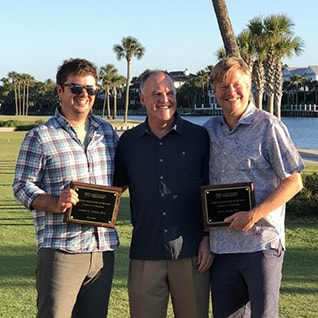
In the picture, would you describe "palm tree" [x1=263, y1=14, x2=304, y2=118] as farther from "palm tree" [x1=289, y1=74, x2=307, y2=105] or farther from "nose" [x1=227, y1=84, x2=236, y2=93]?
"palm tree" [x1=289, y1=74, x2=307, y2=105]

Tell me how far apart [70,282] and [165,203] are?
78 cm

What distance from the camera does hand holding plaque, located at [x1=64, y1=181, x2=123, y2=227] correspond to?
3.53 meters

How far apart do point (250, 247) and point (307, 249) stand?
4.51 m

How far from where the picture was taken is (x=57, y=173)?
11.7 ft

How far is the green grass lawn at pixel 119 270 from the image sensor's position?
5.51m

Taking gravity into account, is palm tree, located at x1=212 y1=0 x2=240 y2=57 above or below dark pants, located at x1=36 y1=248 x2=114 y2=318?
above

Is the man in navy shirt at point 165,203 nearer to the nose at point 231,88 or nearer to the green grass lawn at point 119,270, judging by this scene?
the nose at point 231,88

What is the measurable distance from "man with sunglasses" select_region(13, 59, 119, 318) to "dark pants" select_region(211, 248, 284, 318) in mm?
738

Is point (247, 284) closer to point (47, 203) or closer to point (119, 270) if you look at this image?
point (47, 203)

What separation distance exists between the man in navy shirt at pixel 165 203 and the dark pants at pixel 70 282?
0.28 m

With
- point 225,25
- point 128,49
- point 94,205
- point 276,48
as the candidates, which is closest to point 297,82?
point 128,49

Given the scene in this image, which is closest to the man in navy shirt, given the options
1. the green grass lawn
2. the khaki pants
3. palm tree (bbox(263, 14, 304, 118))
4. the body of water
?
the khaki pants

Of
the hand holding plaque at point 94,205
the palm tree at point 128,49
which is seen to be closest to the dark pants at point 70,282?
the hand holding plaque at point 94,205

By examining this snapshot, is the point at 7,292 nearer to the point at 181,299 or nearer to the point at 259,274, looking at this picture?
the point at 181,299
